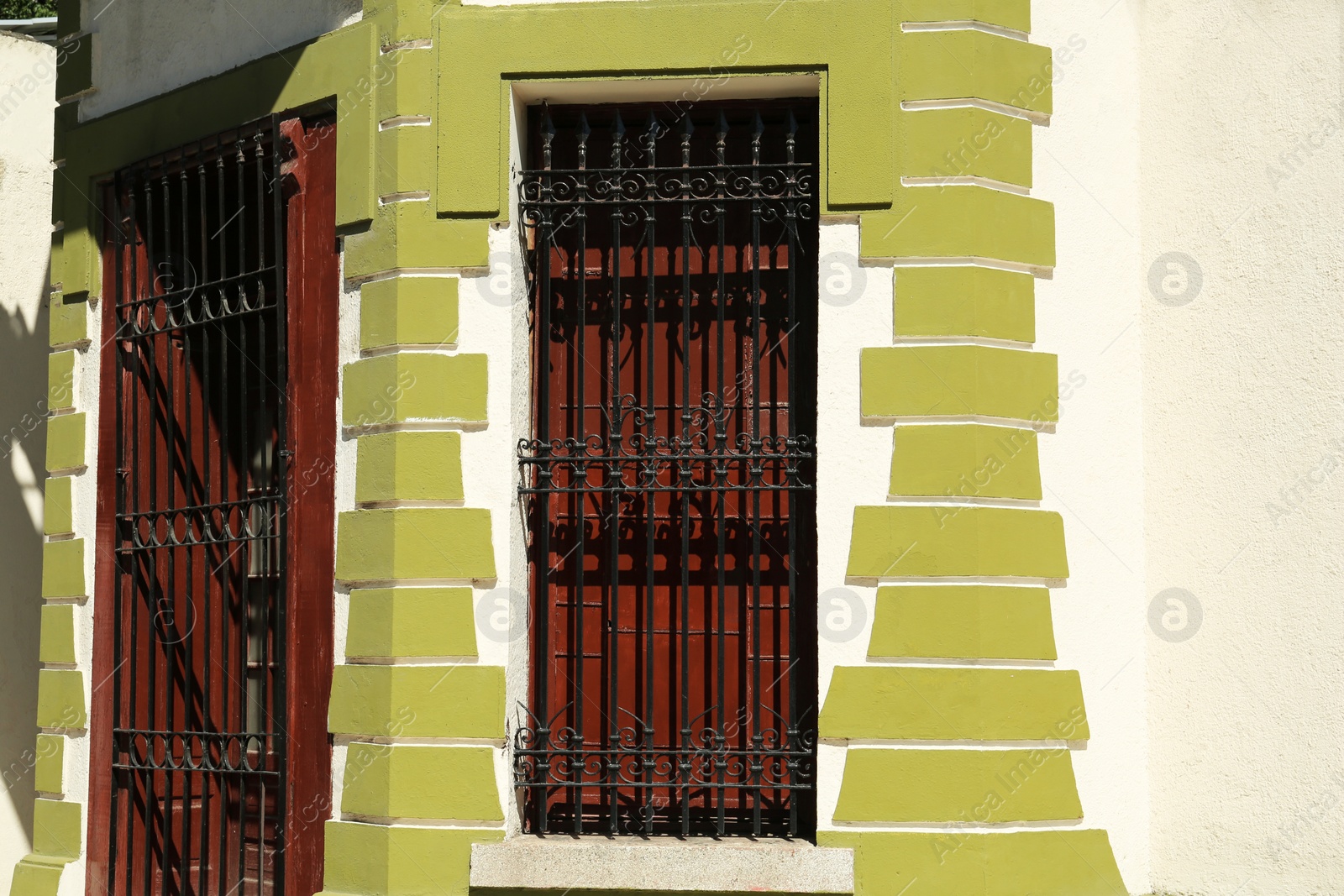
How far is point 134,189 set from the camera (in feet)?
24.0

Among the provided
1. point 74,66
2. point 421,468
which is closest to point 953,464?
point 421,468

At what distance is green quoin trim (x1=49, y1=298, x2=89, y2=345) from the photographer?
296 inches

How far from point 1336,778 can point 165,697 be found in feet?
17.5

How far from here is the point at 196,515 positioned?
23.1 ft

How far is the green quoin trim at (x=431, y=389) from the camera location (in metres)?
6.04

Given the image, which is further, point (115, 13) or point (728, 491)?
point (115, 13)

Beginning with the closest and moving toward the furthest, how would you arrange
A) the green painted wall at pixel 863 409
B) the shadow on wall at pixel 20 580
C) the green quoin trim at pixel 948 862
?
the green quoin trim at pixel 948 862 < the green painted wall at pixel 863 409 < the shadow on wall at pixel 20 580

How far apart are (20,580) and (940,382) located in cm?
621

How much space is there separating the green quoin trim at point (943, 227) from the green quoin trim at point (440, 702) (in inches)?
93.1

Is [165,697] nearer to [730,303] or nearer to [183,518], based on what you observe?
[183,518]

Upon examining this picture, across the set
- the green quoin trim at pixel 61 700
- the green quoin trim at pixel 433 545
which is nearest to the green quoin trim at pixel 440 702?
the green quoin trim at pixel 433 545

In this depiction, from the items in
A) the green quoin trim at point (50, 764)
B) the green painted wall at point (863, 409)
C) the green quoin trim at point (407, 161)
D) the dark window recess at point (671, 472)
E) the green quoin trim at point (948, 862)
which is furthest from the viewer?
the green quoin trim at point (50, 764)

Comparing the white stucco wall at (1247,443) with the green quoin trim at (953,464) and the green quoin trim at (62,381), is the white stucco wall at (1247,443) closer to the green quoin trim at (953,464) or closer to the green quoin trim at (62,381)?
the green quoin trim at (953,464)

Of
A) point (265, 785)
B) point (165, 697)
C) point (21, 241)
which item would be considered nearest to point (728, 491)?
point (265, 785)
